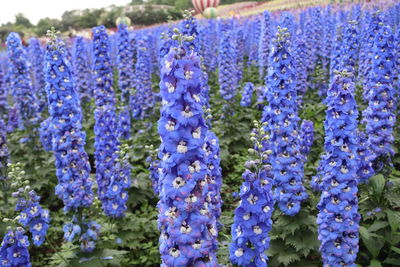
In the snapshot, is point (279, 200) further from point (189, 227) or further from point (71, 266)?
point (71, 266)

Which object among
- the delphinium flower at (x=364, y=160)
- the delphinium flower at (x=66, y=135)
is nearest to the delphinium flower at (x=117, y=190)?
the delphinium flower at (x=66, y=135)

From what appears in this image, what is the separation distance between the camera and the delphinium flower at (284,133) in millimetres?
4688

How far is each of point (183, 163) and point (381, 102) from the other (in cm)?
432

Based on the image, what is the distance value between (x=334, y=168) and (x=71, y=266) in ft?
11.3

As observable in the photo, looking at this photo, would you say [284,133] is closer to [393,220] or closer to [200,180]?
[393,220]

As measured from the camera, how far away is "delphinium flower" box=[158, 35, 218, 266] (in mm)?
2518

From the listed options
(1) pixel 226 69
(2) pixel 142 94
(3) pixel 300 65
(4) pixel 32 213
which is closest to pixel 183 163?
(4) pixel 32 213

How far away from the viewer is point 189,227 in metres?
2.66

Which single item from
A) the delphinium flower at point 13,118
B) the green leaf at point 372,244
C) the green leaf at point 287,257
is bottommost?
the green leaf at point 372,244

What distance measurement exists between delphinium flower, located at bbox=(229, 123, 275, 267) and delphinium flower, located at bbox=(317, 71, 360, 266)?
1072 mm

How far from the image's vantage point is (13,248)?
3.98 metres

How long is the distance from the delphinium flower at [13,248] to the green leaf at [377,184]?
178 inches

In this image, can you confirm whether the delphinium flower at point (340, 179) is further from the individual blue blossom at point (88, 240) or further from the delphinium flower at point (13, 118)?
the delphinium flower at point (13, 118)

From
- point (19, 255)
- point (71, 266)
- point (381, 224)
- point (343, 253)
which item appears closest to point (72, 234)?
point (71, 266)
